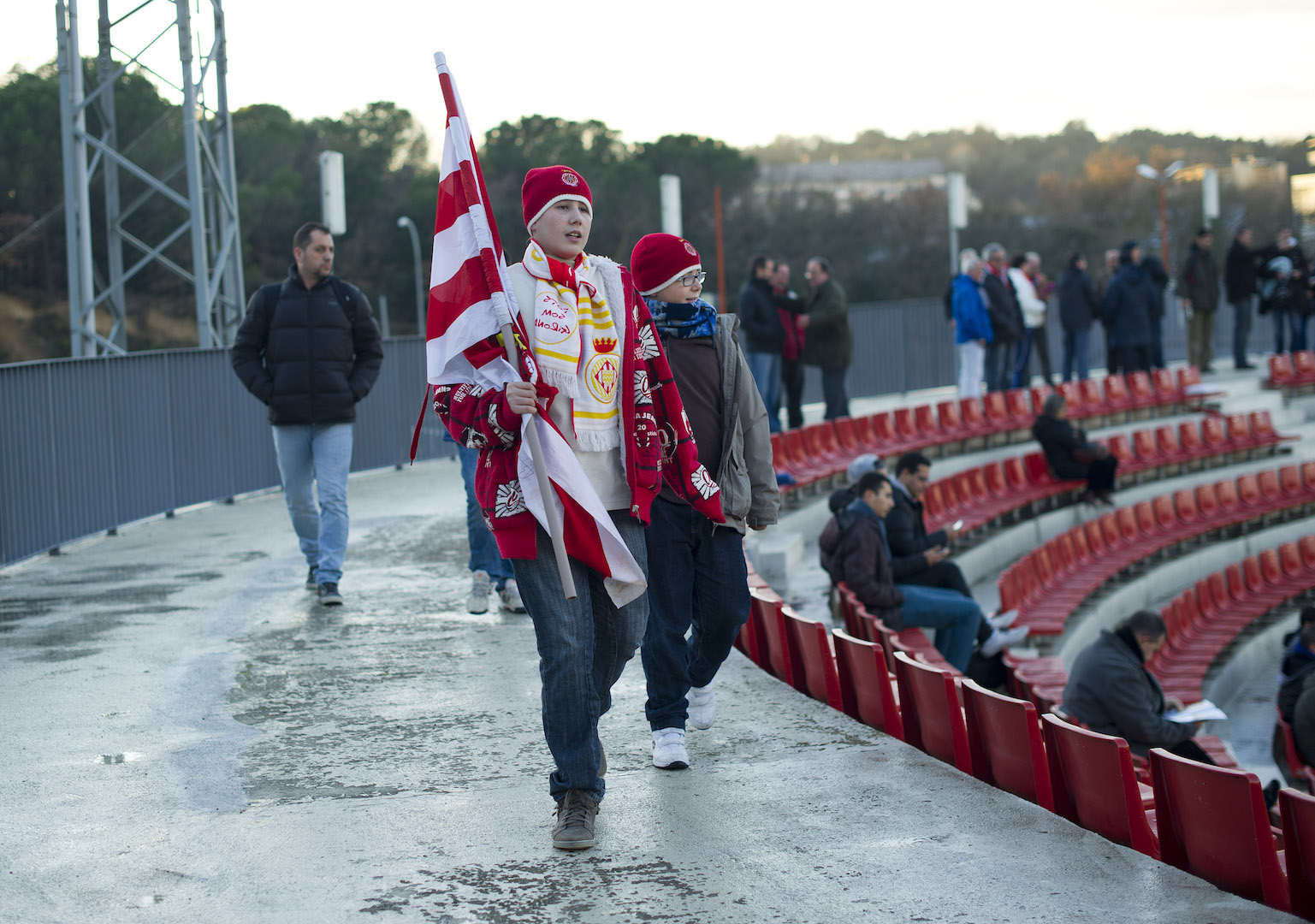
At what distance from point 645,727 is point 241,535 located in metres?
5.71

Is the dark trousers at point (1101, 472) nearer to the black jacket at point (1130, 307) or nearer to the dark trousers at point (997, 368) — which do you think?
the dark trousers at point (997, 368)

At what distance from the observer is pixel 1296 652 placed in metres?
9.05

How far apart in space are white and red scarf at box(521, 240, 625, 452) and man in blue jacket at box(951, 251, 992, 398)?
440 inches

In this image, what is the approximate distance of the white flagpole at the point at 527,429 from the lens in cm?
359

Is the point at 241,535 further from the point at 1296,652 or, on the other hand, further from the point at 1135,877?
the point at 1135,877

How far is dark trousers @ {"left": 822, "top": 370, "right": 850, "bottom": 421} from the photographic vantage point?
46.6 ft

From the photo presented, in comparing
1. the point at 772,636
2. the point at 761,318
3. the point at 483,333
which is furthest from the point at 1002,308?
the point at 483,333

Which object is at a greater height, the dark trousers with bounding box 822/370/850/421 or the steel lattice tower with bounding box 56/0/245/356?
the steel lattice tower with bounding box 56/0/245/356

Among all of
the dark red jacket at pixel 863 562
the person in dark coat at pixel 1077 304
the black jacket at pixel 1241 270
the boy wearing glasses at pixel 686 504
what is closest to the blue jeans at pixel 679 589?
the boy wearing glasses at pixel 686 504

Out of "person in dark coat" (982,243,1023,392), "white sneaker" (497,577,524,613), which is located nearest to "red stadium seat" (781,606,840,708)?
"white sneaker" (497,577,524,613)

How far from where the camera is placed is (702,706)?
4.91 meters

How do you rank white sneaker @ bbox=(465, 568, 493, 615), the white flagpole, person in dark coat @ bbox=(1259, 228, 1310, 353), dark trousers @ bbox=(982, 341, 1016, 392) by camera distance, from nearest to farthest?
1. the white flagpole
2. white sneaker @ bbox=(465, 568, 493, 615)
3. dark trousers @ bbox=(982, 341, 1016, 392)
4. person in dark coat @ bbox=(1259, 228, 1310, 353)

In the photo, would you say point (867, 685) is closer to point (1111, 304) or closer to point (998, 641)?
point (998, 641)

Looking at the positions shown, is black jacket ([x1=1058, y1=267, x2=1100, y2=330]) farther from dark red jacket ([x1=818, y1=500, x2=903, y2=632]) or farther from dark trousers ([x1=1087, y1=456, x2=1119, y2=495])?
dark red jacket ([x1=818, y1=500, x2=903, y2=632])
